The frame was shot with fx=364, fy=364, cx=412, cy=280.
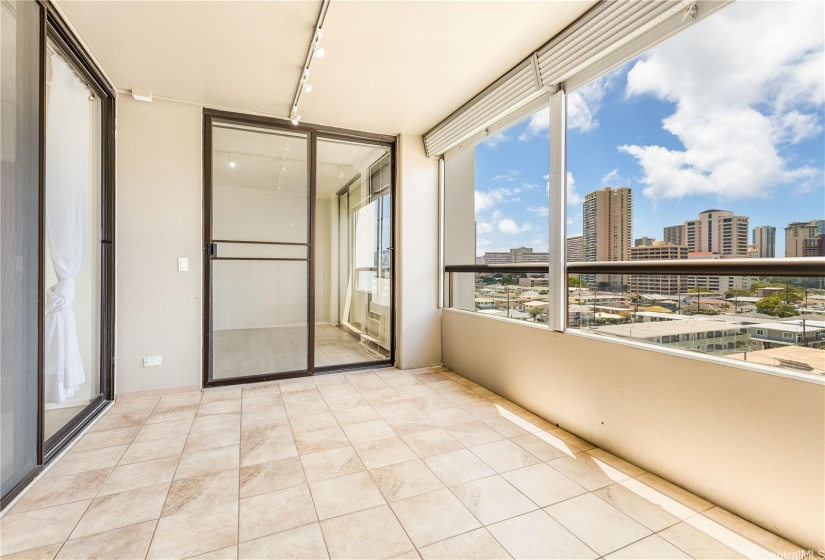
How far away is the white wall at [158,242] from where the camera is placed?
318cm

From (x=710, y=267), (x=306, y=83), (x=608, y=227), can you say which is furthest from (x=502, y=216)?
(x=306, y=83)

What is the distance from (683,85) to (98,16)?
11.4 ft

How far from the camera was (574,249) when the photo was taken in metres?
2.65

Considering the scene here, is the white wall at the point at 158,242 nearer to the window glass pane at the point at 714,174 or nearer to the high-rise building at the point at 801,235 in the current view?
the window glass pane at the point at 714,174

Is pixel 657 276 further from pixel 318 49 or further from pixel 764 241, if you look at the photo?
pixel 318 49

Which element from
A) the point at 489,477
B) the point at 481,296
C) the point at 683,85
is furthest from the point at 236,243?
the point at 683,85

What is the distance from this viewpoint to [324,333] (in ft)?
13.7

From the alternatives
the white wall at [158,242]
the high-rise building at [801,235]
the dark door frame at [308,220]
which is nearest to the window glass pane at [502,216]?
the dark door frame at [308,220]

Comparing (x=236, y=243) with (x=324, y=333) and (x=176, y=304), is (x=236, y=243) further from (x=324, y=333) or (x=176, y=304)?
(x=324, y=333)

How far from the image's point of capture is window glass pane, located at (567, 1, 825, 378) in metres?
1.60

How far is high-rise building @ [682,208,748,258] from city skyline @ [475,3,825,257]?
0.04 meters

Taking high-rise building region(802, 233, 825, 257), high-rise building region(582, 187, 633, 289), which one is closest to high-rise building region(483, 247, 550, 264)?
high-rise building region(582, 187, 633, 289)

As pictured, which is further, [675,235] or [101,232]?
[101,232]

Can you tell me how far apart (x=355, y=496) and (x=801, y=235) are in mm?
2398
